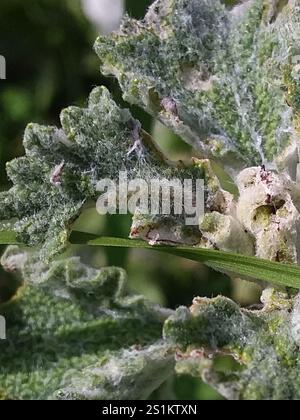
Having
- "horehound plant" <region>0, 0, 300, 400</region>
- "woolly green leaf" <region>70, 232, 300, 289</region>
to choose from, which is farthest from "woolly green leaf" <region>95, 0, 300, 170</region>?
"woolly green leaf" <region>70, 232, 300, 289</region>

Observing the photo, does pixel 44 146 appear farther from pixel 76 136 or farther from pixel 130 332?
pixel 130 332

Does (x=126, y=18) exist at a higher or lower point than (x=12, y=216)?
higher

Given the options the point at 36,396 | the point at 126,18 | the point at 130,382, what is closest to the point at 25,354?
the point at 36,396

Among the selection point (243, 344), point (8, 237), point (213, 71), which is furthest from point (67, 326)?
point (213, 71)

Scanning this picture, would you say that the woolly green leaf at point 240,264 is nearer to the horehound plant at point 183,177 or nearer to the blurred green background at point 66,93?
the horehound plant at point 183,177

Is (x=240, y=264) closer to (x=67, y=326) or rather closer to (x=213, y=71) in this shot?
(x=213, y=71)

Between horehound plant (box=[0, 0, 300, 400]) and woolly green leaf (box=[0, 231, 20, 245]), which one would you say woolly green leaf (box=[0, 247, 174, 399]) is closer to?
horehound plant (box=[0, 0, 300, 400])
